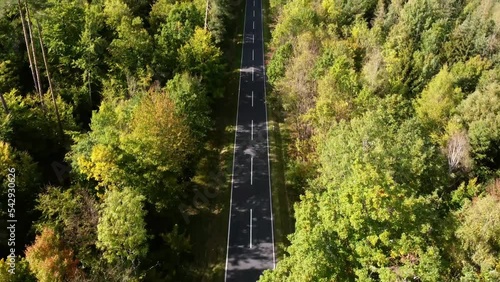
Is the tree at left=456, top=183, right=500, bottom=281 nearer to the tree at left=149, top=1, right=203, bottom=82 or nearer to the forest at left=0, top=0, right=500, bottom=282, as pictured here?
the forest at left=0, top=0, right=500, bottom=282

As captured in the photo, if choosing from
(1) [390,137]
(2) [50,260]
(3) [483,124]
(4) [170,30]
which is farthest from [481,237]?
(4) [170,30]

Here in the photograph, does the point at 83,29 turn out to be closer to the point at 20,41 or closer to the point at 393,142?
the point at 20,41

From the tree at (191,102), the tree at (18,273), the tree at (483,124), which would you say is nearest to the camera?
the tree at (18,273)

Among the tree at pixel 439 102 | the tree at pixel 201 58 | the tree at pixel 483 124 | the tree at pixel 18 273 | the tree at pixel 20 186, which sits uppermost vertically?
the tree at pixel 201 58

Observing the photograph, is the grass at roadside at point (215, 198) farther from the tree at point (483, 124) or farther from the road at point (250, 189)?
the tree at point (483, 124)

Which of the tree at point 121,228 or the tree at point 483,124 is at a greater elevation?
the tree at point 483,124

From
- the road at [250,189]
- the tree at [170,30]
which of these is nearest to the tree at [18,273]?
the road at [250,189]

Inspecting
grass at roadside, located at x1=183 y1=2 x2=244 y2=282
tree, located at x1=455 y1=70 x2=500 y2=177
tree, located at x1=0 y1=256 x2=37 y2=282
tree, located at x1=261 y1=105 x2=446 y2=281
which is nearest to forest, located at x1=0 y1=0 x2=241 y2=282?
tree, located at x1=0 y1=256 x2=37 y2=282
